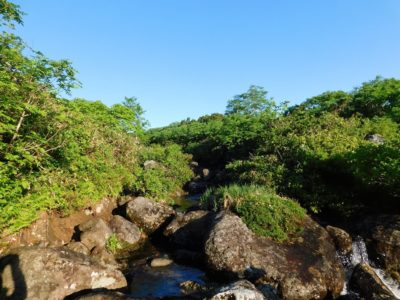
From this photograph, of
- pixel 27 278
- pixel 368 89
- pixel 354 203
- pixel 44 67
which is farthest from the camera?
pixel 368 89

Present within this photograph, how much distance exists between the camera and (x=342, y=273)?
1209cm

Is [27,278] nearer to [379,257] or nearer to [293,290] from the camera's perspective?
[293,290]

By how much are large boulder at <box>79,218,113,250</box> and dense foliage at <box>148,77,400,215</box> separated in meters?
9.45

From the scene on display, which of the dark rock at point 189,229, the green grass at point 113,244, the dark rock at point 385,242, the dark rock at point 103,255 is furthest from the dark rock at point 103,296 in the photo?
the dark rock at point 385,242

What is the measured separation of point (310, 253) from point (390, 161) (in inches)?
211

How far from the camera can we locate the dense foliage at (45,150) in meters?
9.01

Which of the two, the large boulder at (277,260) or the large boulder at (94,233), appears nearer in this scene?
the large boulder at (277,260)

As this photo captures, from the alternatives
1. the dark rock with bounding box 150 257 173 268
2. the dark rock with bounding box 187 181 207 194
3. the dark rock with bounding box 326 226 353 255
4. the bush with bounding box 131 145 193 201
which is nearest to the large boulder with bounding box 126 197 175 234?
the bush with bounding box 131 145 193 201

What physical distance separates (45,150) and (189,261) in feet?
23.6

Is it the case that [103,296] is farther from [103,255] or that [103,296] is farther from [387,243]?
[387,243]

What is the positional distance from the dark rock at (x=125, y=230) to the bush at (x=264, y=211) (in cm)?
400

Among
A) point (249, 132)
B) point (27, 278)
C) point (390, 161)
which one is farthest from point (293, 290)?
point (249, 132)

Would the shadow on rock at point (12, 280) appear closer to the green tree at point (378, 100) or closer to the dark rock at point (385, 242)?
the dark rock at point (385, 242)

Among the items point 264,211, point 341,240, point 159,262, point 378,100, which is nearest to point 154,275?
point 159,262
